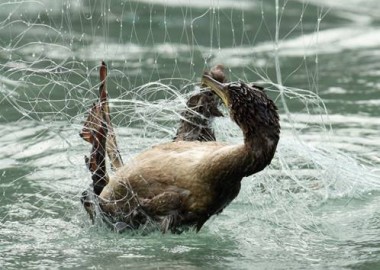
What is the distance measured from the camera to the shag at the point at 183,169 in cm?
470

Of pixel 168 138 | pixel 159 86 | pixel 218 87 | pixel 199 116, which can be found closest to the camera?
pixel 218 87

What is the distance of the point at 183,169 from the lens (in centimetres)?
489

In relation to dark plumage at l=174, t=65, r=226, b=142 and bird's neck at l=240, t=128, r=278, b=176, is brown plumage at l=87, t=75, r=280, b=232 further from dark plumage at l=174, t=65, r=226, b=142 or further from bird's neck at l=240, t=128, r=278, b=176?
dark plumage at l=174, t=65, r=226, b=142

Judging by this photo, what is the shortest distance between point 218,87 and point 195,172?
1.12ft

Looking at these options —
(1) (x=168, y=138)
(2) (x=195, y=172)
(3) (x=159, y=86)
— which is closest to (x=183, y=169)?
(2) (x=195, y=172)

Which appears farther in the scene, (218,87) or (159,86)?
(159,86)

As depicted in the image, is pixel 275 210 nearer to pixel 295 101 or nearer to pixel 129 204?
pixel 129 204

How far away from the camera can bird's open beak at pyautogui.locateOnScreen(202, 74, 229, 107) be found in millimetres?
4809

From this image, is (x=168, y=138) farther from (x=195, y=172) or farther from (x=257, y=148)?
(x=257, y=148)

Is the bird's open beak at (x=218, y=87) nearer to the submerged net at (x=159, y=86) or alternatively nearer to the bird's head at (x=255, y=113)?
the bird's head at (x=255, y=113)

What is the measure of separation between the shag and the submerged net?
0.18 m

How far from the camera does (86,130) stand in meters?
5.25

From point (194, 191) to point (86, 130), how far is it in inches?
25.5

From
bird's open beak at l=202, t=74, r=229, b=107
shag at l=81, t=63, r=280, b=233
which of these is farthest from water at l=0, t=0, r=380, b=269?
bird's open beak at l=202, t=74, r=229, b=107
